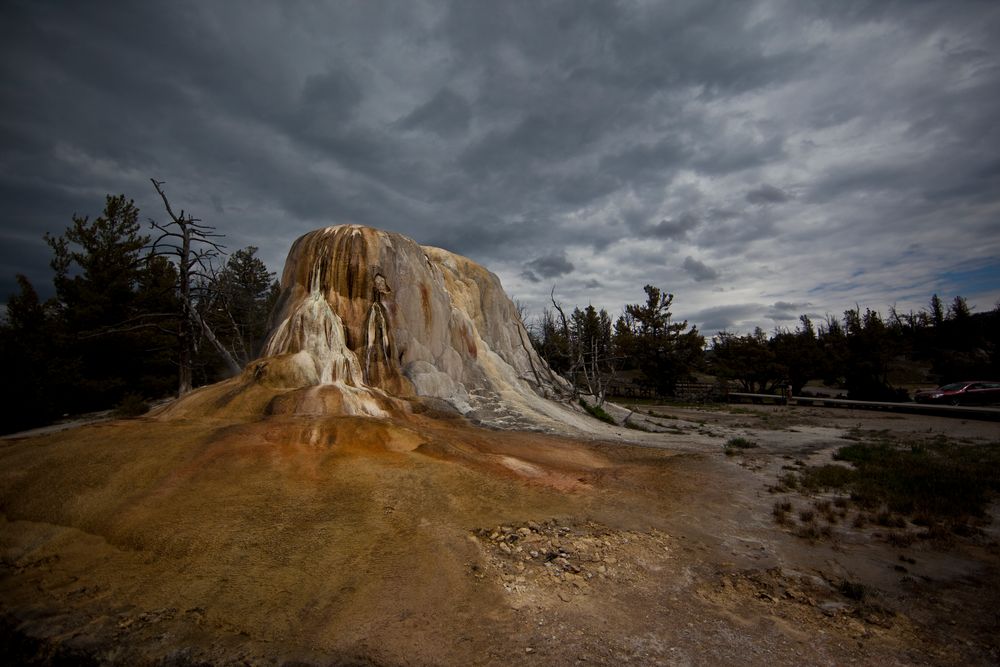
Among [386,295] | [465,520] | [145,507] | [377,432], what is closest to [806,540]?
[465,520]

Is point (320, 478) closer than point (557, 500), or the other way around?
point (320, 478)

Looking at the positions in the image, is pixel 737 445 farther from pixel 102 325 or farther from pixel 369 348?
pixel 102 325

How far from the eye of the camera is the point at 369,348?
14.3m

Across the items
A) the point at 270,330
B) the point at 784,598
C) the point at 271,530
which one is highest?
the point at 270,330

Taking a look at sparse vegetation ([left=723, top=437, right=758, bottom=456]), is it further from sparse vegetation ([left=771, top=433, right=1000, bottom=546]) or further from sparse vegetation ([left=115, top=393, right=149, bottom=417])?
sparse vegetation ([left=115, top=393, right=149, bottom=417])

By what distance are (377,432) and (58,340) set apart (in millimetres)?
22827

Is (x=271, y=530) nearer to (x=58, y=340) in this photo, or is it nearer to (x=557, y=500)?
(x=557, y=500)

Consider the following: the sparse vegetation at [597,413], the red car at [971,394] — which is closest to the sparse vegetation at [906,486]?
the sparse vegetation at [597,413]

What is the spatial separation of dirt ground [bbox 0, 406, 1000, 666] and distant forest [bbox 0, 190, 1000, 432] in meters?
6.19

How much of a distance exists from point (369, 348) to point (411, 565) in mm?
9664

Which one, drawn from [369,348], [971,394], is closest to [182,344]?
[369,348]

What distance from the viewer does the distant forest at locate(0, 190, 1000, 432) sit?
1712cm

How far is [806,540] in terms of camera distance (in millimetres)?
6867

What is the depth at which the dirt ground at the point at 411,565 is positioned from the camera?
4.21 m
